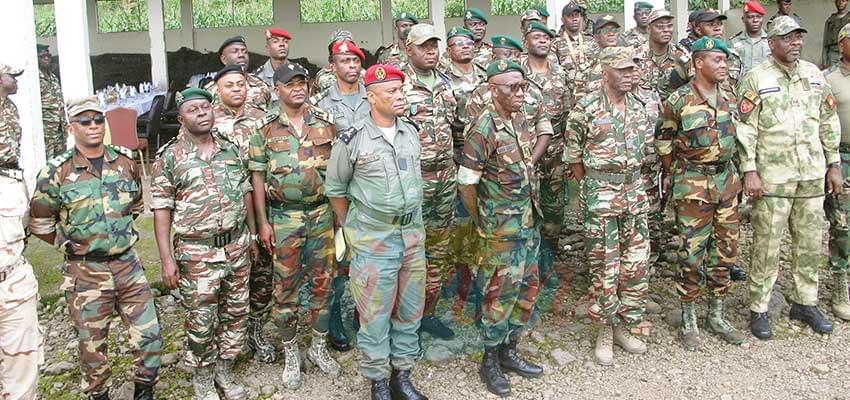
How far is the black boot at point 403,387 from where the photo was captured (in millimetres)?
4012

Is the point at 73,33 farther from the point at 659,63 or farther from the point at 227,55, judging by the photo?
the point at 659,63

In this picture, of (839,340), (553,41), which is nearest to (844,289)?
(839,340)

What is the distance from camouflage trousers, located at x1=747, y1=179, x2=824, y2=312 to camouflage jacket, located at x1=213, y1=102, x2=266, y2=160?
10.9 ft

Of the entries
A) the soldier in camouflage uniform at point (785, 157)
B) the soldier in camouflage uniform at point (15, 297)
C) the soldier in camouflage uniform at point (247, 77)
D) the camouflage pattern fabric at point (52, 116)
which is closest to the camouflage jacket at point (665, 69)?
the soldier in camouflage uniform at point (785, 157)

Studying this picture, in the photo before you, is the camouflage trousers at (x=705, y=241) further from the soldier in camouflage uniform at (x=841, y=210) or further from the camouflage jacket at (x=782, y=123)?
the soldier in camouflage uniform at (x=841, y=210)

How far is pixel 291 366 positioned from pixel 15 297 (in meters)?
1.53

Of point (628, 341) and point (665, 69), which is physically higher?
point (665, 69)

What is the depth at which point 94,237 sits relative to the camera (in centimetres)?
375

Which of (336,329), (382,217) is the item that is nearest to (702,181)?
(382,217)

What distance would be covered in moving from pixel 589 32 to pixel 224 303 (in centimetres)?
456

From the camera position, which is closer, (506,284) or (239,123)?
(506,284)

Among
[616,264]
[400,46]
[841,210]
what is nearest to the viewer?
[616,264]

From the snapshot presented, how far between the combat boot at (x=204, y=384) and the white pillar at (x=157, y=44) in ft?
30.1

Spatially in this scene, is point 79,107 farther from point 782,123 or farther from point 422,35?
point 782,123
